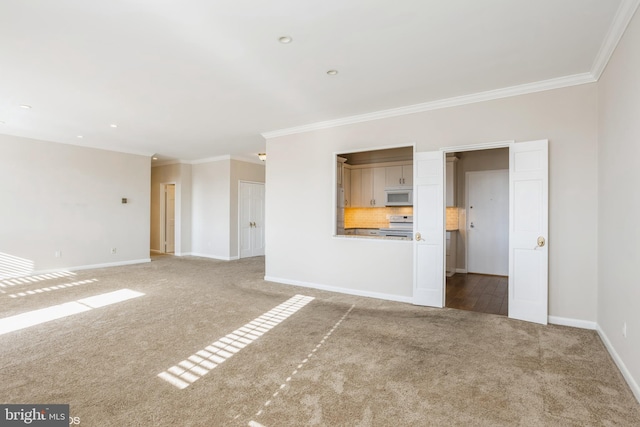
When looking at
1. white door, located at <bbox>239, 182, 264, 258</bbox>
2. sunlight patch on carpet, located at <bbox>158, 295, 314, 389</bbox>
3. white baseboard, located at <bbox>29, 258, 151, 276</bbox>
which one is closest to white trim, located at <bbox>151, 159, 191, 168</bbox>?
white door, located at <bbox>239, 182, 264, 258</bbox>

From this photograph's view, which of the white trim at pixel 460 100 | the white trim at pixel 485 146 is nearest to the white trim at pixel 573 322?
the white trim at pixel 485 146

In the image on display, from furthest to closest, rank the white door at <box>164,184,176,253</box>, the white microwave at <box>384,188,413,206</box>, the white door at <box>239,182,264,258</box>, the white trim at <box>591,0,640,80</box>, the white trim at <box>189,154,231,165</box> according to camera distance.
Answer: the white door at <box>164,184,176,253</box>
the white door at <box>239,182,264,258</box>
the white trim at <box>189,154,231,165</box>
the white microwave at <box>384,188,413,206</box>
the white trim at <box>591,0,640,80</box>

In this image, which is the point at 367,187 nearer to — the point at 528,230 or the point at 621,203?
the point at 528,230

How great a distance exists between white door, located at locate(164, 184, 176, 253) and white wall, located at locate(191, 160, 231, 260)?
1.22 meters

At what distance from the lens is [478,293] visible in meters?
4.97

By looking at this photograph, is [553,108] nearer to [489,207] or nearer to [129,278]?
[489,207]

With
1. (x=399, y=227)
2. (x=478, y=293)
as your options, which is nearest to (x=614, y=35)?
(x=478, y=293)

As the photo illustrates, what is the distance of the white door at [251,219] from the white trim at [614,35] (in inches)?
291

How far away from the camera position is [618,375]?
8.03 ft

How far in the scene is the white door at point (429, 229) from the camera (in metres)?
4.18

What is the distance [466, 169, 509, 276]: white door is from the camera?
20.8 ft

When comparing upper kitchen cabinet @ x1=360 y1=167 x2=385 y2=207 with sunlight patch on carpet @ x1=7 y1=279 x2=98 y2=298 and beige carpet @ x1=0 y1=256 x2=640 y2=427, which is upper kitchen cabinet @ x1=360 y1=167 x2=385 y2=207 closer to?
beige carpet @ x1=0 y1=256 x2=640 y2=427

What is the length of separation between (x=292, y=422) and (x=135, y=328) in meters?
2.36

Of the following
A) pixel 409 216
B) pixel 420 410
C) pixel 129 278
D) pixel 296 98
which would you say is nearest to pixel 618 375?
pixel 420 410
